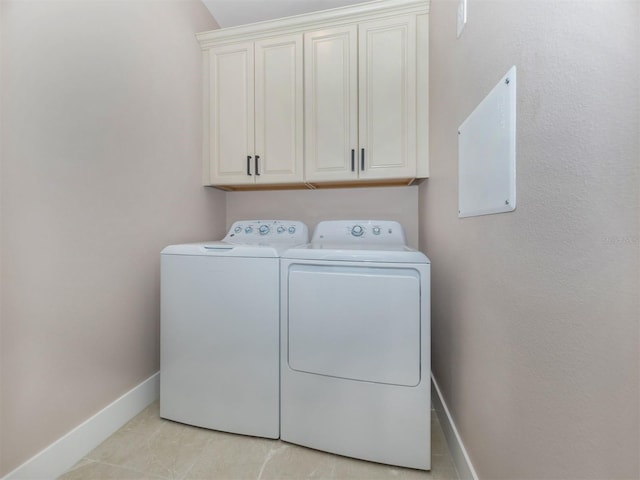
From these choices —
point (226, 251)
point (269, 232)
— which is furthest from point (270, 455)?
point (269, 232)

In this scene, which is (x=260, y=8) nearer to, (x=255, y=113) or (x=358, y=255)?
(x=255, y=113)

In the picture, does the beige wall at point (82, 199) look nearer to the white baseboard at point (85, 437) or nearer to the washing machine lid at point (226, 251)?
the white baseboard at point (85, 437)

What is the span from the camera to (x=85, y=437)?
3.89 feet

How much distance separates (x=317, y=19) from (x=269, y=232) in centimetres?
143

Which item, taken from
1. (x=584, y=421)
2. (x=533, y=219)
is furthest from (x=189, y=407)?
(x=533, y=219)

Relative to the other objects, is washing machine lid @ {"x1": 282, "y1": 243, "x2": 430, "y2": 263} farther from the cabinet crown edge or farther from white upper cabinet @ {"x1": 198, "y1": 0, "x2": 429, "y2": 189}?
the cabinet crown edge

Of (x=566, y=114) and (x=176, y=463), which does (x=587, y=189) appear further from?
(x=176, y=463)

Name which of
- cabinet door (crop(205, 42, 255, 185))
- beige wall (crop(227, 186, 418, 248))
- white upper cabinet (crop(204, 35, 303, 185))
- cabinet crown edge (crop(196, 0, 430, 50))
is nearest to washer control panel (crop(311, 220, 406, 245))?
beige wall (crop(227, 186, 418, 248))

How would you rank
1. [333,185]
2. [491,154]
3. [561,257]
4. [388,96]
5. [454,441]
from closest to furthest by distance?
1. [561,257]
2. [491,154]
3. [454,441]
4. [388,96]
5. [333,185]

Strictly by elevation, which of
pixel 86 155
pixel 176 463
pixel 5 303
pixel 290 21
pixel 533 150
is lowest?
pixel 176 463

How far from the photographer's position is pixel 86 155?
3.91 ft

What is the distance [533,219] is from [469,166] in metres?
0.43

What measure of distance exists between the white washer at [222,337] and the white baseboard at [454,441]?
2.61ft

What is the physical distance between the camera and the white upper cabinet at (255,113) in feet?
5.98
